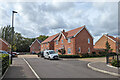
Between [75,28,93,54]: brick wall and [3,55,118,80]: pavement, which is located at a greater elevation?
[75,28,93,54]: brick wall

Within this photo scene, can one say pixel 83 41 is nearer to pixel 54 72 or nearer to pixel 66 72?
pixel 66 72

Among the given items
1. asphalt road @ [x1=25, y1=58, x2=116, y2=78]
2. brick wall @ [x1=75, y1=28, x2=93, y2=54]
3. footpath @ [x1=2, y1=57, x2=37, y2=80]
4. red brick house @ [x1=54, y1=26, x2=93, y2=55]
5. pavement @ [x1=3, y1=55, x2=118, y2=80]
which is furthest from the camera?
brick wall @ [x1=75, y1=28, x2=93, y2=54]

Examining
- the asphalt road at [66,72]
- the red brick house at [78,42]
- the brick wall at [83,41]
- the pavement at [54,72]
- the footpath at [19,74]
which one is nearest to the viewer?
the footpath at [19,74]

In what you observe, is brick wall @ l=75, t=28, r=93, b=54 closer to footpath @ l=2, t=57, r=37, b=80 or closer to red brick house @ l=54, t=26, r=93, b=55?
red brick house @ l=54, t=26, r=93, b=55

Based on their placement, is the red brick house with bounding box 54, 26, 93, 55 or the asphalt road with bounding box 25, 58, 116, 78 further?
the red brick house with bounding box 54, 26, 93, 55

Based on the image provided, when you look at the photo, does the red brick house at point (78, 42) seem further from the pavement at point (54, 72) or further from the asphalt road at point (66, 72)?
the asphalt road at point (66, 72)

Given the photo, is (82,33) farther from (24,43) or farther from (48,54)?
(24,43)

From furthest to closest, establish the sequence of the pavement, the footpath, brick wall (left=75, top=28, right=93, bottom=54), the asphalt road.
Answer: brick wall (left=75, top=28, right=93, bottom=54) → the asphalt road → the pavement → the footpath

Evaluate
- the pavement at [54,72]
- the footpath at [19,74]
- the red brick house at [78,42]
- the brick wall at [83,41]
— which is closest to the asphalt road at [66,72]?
the pavement at [54,72]

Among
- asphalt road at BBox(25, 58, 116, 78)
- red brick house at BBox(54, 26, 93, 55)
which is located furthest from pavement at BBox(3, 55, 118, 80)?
red brick house at BBox(54, 26, 93, 55)

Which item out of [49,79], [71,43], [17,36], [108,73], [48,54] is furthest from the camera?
[17,36]

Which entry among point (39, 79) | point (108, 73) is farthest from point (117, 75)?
point (39, 79)

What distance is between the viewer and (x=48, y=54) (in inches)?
934

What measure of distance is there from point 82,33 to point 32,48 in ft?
123
